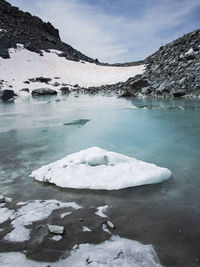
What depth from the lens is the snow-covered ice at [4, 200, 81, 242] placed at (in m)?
2.17

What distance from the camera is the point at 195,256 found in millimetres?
1832

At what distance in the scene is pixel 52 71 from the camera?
36844 millimetres

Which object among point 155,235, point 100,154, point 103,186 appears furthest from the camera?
point 100,154

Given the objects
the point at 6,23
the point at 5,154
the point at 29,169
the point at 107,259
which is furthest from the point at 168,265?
the point at 6,23

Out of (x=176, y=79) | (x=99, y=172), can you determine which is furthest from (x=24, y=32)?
(x=99, y=172)

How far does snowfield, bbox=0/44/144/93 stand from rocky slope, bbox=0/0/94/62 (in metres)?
1.81

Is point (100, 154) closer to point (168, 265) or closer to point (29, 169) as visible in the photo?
→ point (29, 169)

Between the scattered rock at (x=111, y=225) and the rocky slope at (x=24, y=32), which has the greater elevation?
the rocky slope at (x=24, y=32)

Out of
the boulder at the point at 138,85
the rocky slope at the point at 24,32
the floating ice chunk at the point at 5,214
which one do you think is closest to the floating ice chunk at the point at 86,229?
the floating ice chunk at the point at 5,214

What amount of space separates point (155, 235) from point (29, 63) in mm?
39332

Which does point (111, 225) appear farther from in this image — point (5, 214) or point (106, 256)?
point (5, 214)

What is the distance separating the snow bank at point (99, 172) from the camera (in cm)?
317

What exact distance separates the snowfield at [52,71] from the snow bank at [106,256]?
29292 mm

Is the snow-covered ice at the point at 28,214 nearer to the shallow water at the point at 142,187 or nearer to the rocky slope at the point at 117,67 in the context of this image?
the shallow water at the point at 142,187
